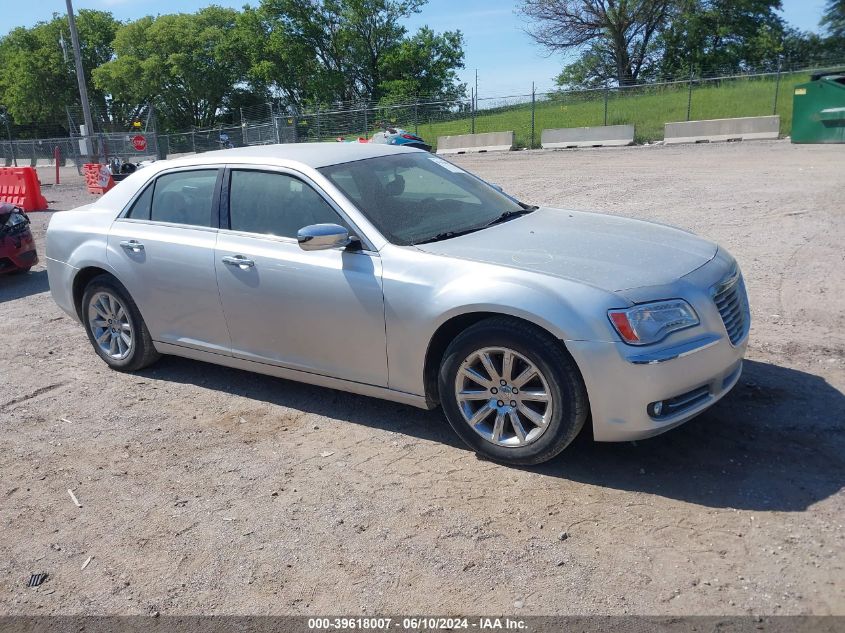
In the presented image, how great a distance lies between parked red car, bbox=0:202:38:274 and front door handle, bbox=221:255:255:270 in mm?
6119

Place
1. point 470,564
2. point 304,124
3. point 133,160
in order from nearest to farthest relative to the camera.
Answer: point 470,564 < point 133,160 < point 304,124

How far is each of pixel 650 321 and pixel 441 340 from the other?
1146mm

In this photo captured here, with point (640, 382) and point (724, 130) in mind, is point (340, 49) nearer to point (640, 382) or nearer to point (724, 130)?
point (724, 130)

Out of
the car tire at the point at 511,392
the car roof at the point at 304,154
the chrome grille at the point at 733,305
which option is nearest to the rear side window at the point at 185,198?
the car roof at the point at 304,154

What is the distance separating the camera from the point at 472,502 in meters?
3.75

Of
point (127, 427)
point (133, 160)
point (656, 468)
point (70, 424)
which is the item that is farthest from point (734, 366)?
point (133, 160)

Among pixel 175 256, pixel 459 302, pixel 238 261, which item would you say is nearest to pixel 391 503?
pixel 459 302

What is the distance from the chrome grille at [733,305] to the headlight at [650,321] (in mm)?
318

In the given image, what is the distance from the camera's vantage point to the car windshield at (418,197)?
4551 millimetres

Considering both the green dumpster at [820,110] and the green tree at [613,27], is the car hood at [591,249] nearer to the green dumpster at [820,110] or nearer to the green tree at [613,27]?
the green dumpster at [820,110]

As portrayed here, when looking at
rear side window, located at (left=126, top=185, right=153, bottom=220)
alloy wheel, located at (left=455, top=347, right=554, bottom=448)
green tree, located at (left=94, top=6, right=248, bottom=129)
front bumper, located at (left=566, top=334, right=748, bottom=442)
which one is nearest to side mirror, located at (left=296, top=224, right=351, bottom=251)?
alloy wheel, located at (left=455, top=347, right=554, bottom=448)

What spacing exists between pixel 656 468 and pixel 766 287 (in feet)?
12.1

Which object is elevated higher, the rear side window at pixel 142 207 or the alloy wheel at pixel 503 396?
the rear side window at pixel 142 207

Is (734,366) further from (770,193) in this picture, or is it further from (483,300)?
(770,193)
